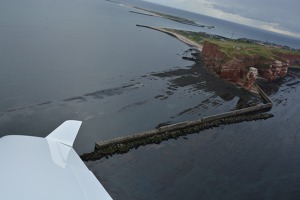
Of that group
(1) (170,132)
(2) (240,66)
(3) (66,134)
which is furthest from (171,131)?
(2) (240,66)

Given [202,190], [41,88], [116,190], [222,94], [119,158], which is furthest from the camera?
[222,94]

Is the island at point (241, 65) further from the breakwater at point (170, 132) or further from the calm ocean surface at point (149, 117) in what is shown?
the breakwater at point (170, 132)

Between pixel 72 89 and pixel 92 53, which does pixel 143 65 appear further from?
pixel 72 89

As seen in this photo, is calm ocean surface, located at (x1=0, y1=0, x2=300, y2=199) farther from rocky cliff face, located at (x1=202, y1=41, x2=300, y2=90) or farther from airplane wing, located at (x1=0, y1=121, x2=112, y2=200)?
airplane wing, located at (x1=0, y1=121, x2=112, y2=200)

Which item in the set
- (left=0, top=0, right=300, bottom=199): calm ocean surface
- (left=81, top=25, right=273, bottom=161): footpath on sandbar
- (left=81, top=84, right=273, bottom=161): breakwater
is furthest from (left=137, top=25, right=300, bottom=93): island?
(left=81, top=84, right=273, bottom=161): breakwater

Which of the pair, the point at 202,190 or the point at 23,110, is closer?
the point at 202,190

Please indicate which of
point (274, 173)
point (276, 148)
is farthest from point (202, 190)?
point (276, 148)

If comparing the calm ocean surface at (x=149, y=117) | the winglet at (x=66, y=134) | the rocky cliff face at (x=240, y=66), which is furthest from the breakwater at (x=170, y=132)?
the rocky cliff face at (x=240, y=66)

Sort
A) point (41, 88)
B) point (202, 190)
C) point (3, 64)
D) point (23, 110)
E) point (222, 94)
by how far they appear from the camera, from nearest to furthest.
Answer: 1. point (202, 190)
2. point (23, 110)
3. point (41, 88)
4. point (3, 64)
5. point (222, 94)
